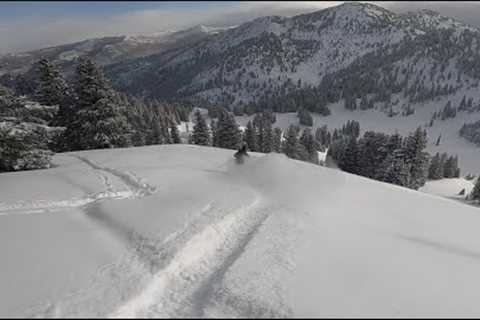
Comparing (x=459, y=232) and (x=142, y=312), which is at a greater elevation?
(x=142, y=312)

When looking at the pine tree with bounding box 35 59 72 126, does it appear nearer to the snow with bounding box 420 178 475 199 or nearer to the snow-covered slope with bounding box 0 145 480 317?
the snow-covered slope with bounding box 0 145 480 317

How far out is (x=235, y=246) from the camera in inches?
418

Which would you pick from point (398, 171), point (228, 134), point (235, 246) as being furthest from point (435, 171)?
point (235, 246)

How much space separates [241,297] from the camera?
811cm

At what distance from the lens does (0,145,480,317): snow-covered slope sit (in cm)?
807

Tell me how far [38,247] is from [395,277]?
10.4 meters

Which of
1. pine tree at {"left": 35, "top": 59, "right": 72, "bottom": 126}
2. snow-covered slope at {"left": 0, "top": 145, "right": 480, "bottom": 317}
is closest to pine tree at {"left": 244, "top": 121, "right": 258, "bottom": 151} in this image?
pine tree at {"left": 35, "top": 59, "right": 72, "bottom": 126}

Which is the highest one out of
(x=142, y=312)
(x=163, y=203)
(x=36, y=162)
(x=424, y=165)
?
(x=142, y=312)

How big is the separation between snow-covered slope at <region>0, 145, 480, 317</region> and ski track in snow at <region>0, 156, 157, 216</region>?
0.06 m

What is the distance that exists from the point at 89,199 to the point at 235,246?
24.9ft

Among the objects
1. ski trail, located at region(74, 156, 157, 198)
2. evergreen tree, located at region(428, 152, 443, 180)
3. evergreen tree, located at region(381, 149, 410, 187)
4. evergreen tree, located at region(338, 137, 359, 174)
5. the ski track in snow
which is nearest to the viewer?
the ski track in snow

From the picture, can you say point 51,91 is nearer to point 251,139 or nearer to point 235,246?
point 235,246

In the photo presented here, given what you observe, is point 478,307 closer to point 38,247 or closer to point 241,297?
point 241,297

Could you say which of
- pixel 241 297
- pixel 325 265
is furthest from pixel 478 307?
pixel 241 297
